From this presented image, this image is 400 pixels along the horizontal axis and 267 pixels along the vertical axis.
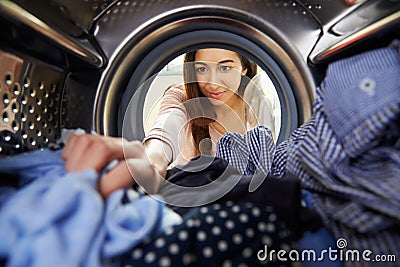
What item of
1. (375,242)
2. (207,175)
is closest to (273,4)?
(207,175)

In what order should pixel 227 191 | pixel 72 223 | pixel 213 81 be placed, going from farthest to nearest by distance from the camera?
pixel 213 81, pixel 227 191, pixel 72 223

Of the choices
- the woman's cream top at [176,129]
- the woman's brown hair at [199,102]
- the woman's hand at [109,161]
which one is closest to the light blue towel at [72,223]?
the woman's hand at [109,161]

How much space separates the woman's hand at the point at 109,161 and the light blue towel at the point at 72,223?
0.05ft

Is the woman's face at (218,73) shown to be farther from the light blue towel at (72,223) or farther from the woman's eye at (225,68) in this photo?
the light blue towel at (72,223)

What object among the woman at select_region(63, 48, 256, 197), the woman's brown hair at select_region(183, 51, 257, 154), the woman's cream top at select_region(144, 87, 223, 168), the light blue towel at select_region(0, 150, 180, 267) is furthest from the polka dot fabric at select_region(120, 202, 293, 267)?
the woman's brown hair at select_region(183, 51, 257, 154)

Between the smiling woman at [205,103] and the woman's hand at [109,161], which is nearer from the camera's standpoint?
the woman's hand at [109,161]

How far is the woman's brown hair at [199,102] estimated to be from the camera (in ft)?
3.52

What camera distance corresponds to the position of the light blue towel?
0.37 meters

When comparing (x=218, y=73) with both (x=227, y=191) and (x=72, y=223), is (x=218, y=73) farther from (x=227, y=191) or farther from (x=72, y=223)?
(x=72, y=223)

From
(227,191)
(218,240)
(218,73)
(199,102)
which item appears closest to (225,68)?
(218,73)

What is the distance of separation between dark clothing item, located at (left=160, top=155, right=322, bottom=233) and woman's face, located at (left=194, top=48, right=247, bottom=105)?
44cm

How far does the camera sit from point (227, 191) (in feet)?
1.82

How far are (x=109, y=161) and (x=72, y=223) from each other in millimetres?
111

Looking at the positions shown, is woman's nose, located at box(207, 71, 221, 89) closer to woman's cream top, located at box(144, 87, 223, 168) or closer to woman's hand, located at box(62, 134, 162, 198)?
woman's cream top, located at box(144, 87, 223, 168)
